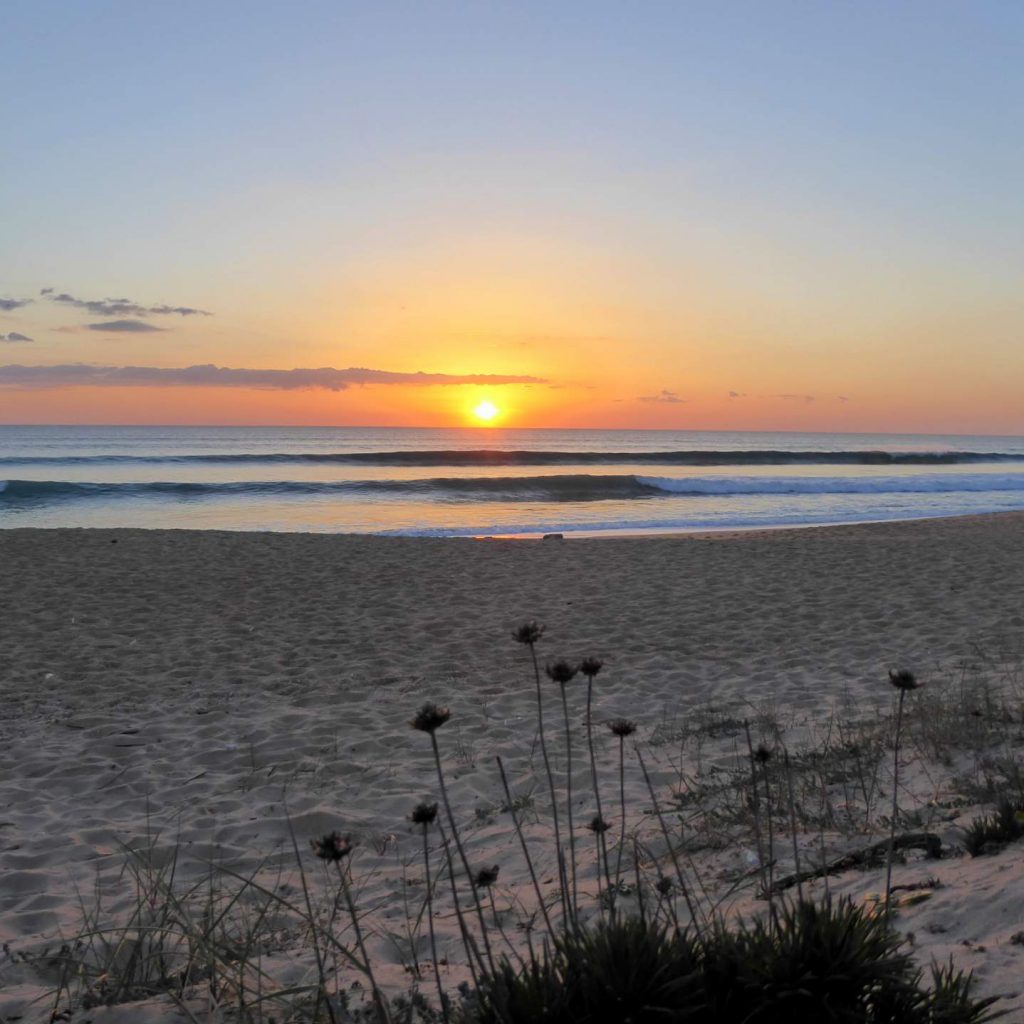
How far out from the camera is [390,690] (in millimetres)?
7055

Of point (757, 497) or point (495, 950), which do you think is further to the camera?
point (757, 497)

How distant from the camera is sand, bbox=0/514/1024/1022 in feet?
11.1

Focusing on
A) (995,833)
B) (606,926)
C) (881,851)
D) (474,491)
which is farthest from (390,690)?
(474,491)

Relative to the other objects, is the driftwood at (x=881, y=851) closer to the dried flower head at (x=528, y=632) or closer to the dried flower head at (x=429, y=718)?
the dried flower head at (x=528, y=632)

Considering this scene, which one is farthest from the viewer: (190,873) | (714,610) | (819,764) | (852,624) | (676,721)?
(714,610)

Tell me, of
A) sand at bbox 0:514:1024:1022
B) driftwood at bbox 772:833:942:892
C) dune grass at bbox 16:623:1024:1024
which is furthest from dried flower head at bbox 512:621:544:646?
driftwood at bbox 772:833:942:892

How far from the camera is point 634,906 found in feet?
9.87

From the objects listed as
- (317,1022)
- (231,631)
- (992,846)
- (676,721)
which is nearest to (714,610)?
(676,721)

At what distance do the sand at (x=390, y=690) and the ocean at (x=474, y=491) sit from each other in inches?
350

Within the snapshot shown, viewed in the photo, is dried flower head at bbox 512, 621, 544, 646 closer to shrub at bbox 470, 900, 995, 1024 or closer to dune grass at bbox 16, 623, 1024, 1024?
dune grass at bbox 16, 623, 1024, 1024

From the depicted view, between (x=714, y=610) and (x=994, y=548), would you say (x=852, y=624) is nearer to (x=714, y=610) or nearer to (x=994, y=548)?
(x=714, y=610)

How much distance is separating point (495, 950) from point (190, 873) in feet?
5.28

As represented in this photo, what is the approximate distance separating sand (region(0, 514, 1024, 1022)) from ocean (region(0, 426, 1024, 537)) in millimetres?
8885

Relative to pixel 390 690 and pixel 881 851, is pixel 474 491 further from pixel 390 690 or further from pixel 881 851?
pixel 881 851
